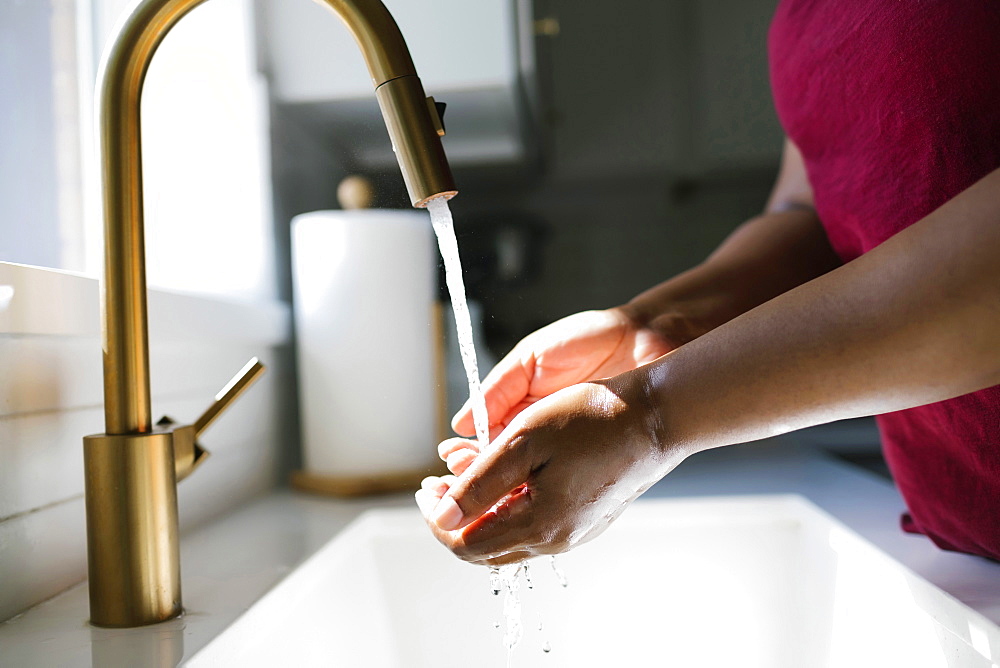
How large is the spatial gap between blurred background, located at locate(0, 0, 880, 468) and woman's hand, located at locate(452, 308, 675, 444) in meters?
0.05

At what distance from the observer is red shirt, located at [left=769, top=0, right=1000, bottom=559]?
408 mm

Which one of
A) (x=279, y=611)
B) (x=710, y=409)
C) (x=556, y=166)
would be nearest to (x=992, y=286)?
(x=710, y=409)

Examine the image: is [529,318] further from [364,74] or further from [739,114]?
[739,114]

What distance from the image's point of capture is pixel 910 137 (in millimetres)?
438

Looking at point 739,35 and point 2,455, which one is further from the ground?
point 739,35

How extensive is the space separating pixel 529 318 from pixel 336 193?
248 mm

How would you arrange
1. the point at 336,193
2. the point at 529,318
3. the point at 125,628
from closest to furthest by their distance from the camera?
the point at 125,628 < the point at 336,193 < the point at 529,318

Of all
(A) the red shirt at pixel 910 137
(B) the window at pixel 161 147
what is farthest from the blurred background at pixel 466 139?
(A) the red shirt at pixel 910 137

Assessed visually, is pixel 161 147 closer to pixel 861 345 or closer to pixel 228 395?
pixel 228 395

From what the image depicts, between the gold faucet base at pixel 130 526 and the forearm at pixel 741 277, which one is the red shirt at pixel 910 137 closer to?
the forearm at pixel 741 277

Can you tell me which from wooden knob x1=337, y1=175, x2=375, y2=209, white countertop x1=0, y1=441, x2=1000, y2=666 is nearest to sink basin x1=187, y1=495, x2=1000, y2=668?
white countertop x1=0, y1=441, x2=1000, y2=666

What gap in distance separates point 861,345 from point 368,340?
58cm

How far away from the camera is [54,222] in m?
0.58

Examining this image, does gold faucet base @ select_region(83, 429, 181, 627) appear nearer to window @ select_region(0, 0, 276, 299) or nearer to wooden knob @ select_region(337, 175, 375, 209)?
window @ select_region(0, 0, 276, 299)
